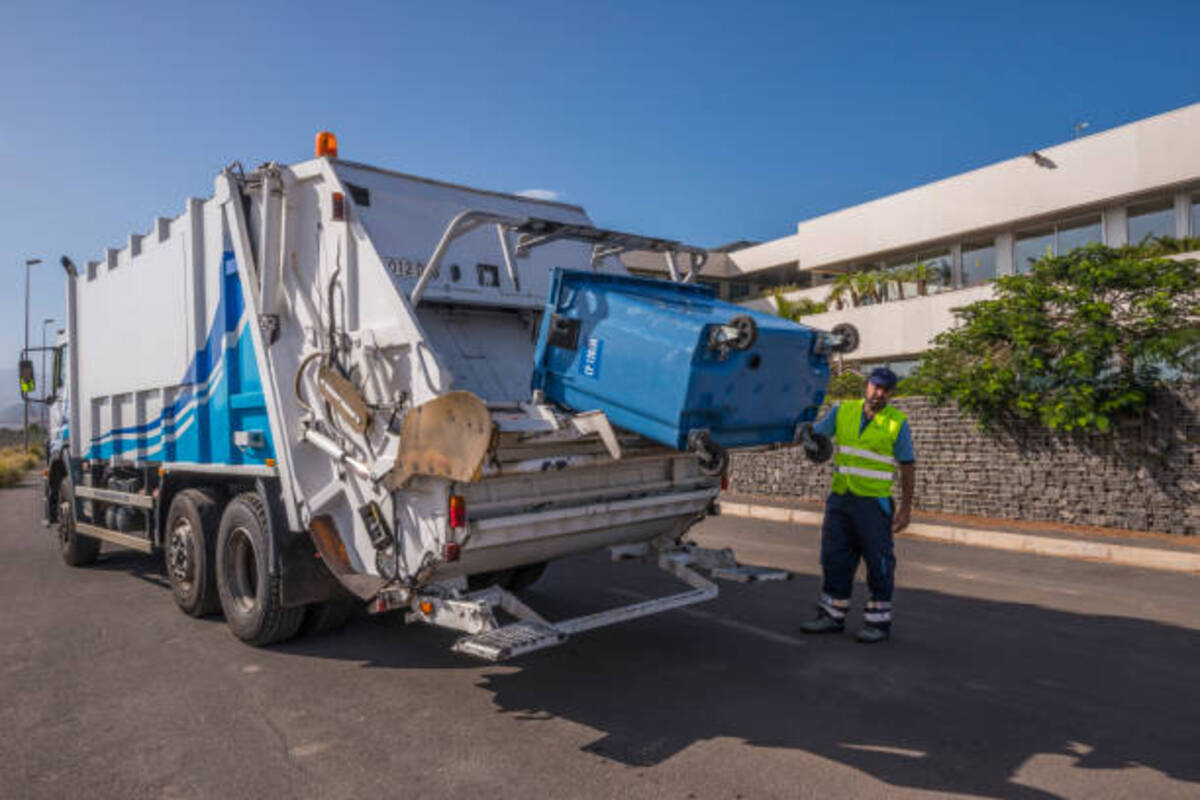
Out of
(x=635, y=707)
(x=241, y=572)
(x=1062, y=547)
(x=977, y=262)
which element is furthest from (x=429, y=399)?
(x=977, y=262)

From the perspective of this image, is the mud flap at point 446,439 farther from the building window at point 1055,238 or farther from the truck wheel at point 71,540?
the building window at point 1055,238

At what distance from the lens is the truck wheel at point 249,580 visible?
17.1 ft

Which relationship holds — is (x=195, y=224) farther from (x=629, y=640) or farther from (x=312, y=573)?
(x=629, y=640)

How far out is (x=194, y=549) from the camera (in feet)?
19.8

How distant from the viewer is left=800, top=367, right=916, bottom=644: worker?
5.39 metres

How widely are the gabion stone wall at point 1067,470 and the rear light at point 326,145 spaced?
30.5 feet

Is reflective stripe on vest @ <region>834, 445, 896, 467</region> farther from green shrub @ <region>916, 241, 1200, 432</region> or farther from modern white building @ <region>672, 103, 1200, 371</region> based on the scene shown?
modern white building @ <region>672, 103, 1200, 371</region>

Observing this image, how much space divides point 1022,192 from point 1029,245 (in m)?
1.39

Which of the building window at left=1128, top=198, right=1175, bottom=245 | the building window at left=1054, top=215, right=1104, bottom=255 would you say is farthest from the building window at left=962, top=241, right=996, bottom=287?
the building window at left=1128, top=198, right=1175, bottom=245

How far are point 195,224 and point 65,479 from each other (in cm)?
467

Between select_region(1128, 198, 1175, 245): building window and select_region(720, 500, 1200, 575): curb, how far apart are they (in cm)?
983

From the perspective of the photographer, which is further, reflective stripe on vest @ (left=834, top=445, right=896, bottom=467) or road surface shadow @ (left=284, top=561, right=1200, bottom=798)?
reflective stripe on vest @ (left=834, top=445, right=896, bottom=467)

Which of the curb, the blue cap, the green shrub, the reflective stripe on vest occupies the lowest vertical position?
the curb

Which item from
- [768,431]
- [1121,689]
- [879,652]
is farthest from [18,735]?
[1121,689]
